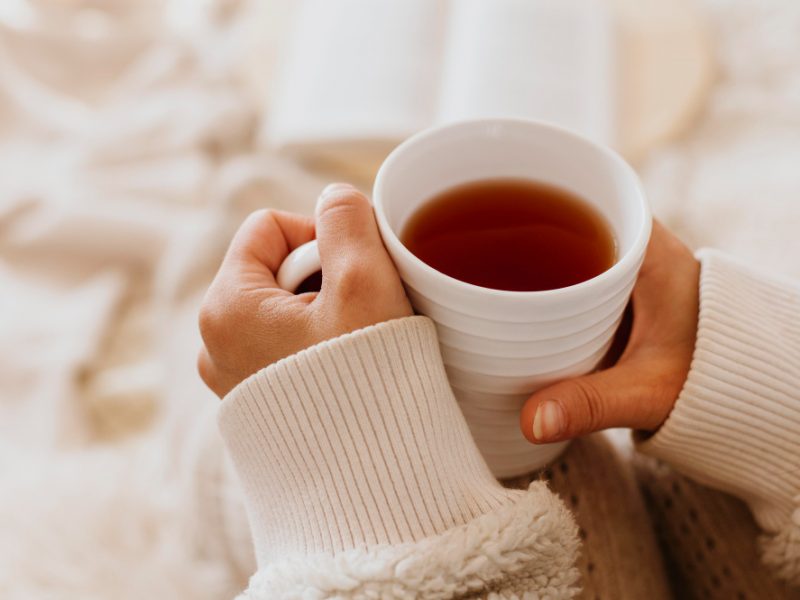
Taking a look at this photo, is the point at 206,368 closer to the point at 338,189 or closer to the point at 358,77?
the point at 338,189

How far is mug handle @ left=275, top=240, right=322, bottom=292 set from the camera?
0.47m

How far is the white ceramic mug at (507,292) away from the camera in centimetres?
40

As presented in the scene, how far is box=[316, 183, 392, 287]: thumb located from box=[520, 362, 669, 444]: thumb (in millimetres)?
139

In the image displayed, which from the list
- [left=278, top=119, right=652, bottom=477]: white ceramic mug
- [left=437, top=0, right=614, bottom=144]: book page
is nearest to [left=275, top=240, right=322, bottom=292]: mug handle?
[left=278, top=119, right=652, bottom=477]: white ceramic mug

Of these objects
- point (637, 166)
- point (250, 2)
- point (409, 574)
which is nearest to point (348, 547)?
point (409, 574)

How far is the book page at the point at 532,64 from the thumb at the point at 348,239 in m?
0.56

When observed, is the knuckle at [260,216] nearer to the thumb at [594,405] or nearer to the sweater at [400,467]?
the sweater at [400,467]

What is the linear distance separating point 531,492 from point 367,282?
175mm

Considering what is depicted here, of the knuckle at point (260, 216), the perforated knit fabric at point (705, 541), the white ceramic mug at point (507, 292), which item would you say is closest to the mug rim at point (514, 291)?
the white ceramic mug at point (507, 292)

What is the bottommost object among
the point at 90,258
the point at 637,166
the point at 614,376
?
the point at 90,258

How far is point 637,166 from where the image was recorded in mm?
1048

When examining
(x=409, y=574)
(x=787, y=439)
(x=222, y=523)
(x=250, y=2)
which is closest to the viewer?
(x=409, y=574)

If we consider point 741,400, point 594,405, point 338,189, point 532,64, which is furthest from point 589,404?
point 532,64

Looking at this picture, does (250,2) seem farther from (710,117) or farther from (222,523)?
(222,523)
